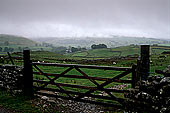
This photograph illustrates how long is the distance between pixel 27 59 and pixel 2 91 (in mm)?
3203

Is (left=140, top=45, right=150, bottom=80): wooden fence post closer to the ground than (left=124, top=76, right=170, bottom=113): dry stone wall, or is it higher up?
higher up

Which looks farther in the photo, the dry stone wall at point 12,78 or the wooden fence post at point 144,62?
the dry stone wall at point 12,78

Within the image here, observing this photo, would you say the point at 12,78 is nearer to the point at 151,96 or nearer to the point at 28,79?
the point at 28,79

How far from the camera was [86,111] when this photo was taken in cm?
804

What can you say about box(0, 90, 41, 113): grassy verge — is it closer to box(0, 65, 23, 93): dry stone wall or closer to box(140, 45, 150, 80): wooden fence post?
box(0, 65, 23, 93): dry stone wall

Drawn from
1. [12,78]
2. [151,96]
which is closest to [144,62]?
[151,96]

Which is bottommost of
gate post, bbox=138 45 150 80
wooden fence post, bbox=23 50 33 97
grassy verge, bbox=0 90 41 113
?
grassy verge, bbox=0 90 41 113

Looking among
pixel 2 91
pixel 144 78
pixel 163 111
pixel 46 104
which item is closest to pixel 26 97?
pixel 46 104

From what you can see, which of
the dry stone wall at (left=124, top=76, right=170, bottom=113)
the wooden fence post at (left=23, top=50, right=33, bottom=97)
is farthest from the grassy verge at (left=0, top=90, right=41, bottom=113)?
the dry stone wall at (left=124, top=76, right=170, bottom=113)

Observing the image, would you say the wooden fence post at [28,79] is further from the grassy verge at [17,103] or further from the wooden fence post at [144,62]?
the wooden fence post at [144,62]

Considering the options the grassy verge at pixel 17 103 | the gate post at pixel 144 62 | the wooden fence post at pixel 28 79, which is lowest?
the grassy verge at pixel 17 103

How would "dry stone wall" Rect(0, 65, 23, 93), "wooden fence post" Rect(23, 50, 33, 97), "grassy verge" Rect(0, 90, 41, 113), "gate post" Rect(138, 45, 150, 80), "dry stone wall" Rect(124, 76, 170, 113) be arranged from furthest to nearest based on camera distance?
"dry stone wall" Rect(0, 65, 23, 93) < "wooden fence post" Rect(23, 50, 33, 97) < "grassy verge" Rect(0, 90, 41, 113) < "gate post" Rect(138, 45, 150, 80) < "dry stone wall" Rect(124, 76, 170, 113)

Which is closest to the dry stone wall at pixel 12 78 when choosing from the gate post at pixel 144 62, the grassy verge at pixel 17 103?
the grassy verge at pixel 17 103

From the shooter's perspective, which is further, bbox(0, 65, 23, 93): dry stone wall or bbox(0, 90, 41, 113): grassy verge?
bbox(0, 65, 23, 93): dry stone wall
